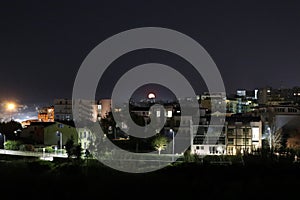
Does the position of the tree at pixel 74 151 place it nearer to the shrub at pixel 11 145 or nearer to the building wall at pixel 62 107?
the shrub at pixel 11 145

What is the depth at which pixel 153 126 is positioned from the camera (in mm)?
13000

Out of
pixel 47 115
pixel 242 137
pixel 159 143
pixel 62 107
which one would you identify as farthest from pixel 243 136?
pixel 47 115

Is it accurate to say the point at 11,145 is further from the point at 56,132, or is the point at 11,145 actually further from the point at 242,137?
the point at 242,137

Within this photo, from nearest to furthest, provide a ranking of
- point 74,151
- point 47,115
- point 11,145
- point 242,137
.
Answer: point 74,151 < point 242,137 < point 11,145 < point 47,115

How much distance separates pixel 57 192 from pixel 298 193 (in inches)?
117

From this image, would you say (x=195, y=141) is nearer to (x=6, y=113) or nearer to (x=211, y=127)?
(x=211, y=127)

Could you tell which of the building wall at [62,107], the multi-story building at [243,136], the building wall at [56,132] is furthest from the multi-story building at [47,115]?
the multi-story building at [243,136]

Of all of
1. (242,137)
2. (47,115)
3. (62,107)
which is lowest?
(242,137)

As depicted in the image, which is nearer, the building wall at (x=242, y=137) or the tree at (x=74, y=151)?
the tree at (x=74, y=151)

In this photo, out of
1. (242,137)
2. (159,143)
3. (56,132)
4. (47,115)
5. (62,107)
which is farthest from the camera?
(47,115)

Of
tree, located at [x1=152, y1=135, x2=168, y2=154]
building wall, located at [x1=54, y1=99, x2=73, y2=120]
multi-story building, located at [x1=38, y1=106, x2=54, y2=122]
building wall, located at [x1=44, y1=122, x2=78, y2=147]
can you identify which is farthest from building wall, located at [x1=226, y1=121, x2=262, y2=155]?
multi-story building, located at [x1=38, y1=106, x2=54, y2=122]

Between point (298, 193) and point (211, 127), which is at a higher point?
point (211, 127)

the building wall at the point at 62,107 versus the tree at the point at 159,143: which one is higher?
the building wall at the point at 62,107

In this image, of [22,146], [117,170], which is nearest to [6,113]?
[22,146]
